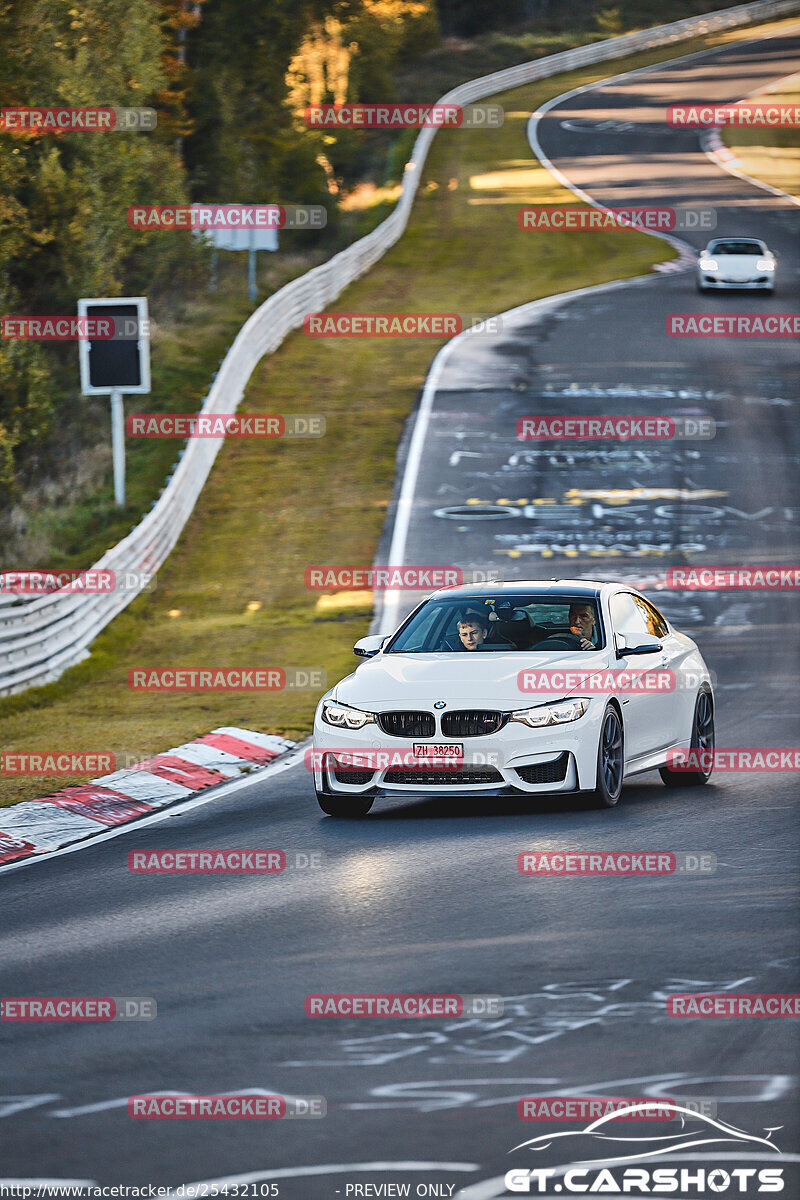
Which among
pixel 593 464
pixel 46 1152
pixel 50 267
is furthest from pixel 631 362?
pixel 46 1152

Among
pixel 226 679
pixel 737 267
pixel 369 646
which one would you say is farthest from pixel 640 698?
pixel 737 267

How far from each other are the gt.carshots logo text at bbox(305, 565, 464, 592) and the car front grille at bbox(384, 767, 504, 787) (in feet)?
41.0

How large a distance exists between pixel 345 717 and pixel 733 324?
32.4 metres

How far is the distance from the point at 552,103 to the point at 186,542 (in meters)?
57.7

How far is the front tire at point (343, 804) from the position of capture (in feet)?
37.9

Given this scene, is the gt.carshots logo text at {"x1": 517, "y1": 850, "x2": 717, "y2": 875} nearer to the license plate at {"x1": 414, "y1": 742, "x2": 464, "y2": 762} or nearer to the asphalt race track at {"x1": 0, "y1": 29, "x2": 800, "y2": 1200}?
the asphalt race track at {"x1": 0, "y1": 29, "x2": 800, "y2": 1200}

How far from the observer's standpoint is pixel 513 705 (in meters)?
11.0

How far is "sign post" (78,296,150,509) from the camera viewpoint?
2533 cm

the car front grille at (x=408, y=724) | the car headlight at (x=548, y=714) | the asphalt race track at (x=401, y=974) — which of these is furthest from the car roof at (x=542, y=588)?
the car front grille at (x=408, y=724)

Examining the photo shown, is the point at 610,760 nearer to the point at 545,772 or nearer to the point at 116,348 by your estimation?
the point at 545,772

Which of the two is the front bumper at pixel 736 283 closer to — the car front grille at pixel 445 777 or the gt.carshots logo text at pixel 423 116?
the gt.carshots logo text at pixel 423 116

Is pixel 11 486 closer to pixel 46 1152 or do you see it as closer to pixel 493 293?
pixel 493 293

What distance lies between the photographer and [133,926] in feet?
28.1

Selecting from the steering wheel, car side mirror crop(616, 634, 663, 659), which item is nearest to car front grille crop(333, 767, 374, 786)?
the steering wheel
